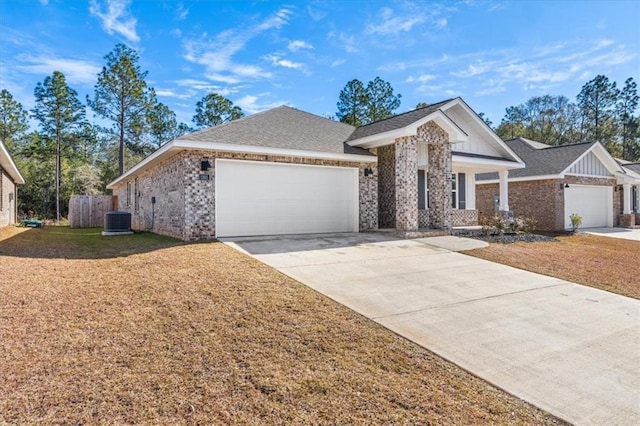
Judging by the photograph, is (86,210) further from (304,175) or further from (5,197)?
(304,175)

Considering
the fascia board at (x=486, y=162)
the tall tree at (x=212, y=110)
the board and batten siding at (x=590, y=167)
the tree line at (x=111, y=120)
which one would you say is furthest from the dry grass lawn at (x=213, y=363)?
the tall tree at (x=212, y=110)

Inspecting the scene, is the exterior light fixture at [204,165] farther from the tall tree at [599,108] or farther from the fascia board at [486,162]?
the tall tree at [599,108]

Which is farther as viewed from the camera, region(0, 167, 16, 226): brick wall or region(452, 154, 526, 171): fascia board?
region(0, 167, 16, 226): brick wall

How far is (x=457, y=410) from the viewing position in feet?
9.67

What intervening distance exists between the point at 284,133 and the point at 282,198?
2439 millimetres

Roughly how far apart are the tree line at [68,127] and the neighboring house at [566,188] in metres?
28.0

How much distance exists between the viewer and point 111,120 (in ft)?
101

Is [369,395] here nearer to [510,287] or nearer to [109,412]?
[109,412]

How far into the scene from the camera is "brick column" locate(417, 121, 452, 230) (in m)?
13.3

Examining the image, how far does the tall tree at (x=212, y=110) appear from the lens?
3538 centimetres

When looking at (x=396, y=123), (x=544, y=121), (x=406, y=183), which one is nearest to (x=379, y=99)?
(x=396, y=123)

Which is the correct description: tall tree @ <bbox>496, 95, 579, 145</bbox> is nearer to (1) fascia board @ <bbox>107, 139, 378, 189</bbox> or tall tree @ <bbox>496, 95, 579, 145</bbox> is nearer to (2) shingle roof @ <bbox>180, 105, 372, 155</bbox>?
(2) shingle roof @ <bbox>180, 105, 372, 155</bbox>

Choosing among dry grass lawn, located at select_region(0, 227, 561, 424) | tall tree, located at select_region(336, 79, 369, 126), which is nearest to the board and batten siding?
tall tree, located at select_region(336, 79, 369, 126)

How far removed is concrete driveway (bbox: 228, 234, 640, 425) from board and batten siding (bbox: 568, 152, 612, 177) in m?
14.6
